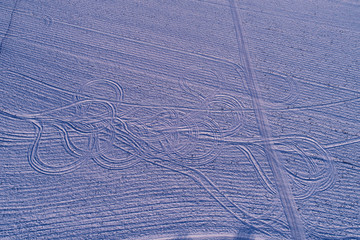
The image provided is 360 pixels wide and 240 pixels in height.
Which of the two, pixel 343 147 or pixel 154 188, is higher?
pixel 343 147

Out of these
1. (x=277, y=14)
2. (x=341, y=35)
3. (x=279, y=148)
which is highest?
(x=277, y=14)

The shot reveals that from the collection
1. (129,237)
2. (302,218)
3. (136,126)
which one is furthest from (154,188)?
(302,218)

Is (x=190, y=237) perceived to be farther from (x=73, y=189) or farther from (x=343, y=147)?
(x=343, y=147)

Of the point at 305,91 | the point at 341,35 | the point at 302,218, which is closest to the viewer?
the point at 302,218

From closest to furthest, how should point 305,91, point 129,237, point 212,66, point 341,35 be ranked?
point 129,237
point 305,91
point 212,66
point 341,35

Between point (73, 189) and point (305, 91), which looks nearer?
point (73, 189)

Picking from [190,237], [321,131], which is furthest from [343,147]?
[190,237]

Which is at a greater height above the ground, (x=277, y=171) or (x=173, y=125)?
(x=173, y=125)

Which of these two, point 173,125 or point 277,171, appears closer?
point 277,171
